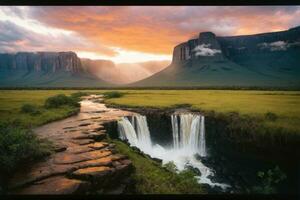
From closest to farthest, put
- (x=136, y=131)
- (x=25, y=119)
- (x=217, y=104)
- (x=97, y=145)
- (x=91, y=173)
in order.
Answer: (x=91, y=173) → (x=97, y=145) → (x=25, y=119) → (x=136, y=131) → (x=217, y=104)

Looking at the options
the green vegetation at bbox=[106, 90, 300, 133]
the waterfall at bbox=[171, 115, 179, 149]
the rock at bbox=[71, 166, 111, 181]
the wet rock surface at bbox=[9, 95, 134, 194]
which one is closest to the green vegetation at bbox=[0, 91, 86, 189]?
the wet rock surface at bbox=[9, 95, 134, 194]

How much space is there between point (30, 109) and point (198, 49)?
8.00m

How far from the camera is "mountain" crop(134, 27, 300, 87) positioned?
7.14 meters

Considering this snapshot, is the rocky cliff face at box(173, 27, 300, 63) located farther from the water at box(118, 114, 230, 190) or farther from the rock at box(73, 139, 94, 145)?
the rock at box(73, 139, 94, 145)

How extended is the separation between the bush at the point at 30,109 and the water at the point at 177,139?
2.73 meters

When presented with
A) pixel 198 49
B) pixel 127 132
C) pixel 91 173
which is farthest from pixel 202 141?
pixel 198 49

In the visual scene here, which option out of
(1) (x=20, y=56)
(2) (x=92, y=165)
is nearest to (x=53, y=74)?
(1) (x=20, y=56)

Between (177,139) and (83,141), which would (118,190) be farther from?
(177,139)

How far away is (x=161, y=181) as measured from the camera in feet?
18.0

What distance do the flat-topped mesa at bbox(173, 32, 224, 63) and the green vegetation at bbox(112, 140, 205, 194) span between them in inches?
179

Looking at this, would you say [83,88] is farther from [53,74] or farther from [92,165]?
[92,165]

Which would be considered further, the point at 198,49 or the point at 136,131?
the point at 198,49

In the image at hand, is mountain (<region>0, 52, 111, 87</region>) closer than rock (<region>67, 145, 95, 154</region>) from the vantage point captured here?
No

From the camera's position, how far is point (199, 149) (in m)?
7.97
